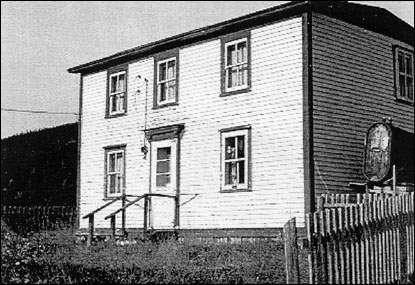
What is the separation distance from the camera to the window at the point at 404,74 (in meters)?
22.1

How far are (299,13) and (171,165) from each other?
649cm

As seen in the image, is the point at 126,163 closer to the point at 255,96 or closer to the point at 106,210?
the point at 106,210

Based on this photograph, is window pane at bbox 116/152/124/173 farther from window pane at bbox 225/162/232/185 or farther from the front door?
window pane at bbox 225/162/232/185

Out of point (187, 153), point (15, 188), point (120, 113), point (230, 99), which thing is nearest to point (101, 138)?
point (120, 113)

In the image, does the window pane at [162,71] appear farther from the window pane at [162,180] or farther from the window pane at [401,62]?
the window pane at [401,62]

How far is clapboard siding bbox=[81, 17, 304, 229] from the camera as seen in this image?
18750 mm

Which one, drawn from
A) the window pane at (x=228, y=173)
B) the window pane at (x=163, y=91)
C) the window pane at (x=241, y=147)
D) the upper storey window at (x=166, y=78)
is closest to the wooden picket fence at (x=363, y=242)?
the window pane at (x=241, y=147)

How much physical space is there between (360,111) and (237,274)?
9.72 meters

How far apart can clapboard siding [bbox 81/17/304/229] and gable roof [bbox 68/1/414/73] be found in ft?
0.93

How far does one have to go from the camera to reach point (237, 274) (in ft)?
39.3

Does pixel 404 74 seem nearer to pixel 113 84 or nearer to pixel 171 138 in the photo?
pixel 171 138

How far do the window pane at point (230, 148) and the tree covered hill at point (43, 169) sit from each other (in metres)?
13.2

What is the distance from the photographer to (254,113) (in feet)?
64.9

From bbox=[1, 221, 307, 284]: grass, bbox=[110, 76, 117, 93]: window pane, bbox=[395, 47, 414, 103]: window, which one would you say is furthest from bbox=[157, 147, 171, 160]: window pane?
bbox=[395, 47, 414, 103]: window
